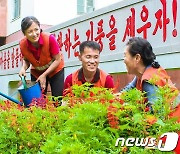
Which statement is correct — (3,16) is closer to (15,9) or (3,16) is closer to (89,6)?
(15,9)

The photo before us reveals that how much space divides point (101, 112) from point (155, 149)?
0.84 ft

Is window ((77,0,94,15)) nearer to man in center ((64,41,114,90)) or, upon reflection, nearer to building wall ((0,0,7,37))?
building wall ((0,0,7,37))

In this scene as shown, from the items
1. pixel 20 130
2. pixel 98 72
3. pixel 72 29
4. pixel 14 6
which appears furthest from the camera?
pixel 14 6

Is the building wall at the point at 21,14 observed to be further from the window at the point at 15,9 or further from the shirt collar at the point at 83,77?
the shirt collar at the point at 83,77

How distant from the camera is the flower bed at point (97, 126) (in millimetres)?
1654

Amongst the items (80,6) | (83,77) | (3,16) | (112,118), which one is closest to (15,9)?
(3,16)

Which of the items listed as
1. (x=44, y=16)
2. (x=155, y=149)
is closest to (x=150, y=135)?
(x=155, y=149)

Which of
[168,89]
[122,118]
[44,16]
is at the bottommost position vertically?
[122,118]

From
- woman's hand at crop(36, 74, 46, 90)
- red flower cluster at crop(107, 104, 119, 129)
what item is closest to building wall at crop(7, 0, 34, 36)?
woman's hand at crop(36, 74, 46, 90)

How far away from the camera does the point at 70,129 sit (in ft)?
5.68

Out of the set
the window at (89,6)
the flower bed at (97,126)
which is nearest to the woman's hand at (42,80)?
the flower bed at (97,126)

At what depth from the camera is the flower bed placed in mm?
1654

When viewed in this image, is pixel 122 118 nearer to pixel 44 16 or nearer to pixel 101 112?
Result: pixel 101 112

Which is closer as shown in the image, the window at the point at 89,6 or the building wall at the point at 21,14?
the building wall at the point at 21,14
